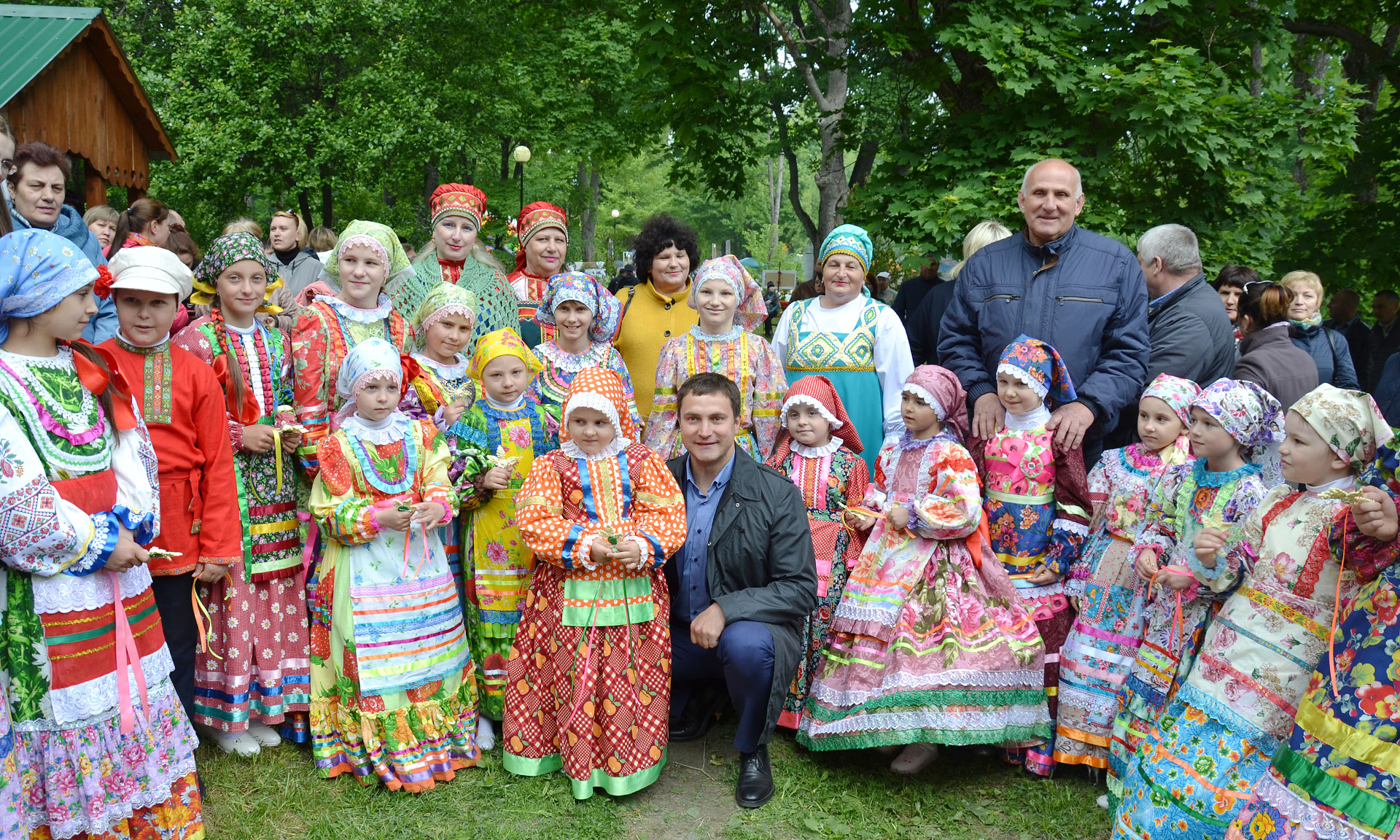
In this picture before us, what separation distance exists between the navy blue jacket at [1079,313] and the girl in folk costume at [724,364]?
38.1 inches

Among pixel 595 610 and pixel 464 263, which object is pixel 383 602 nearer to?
pixel 595 610

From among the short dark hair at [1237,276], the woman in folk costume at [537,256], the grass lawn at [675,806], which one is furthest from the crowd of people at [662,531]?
the short dark hair at [1237,276]

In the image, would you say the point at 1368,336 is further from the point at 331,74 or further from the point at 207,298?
the point at 331,74

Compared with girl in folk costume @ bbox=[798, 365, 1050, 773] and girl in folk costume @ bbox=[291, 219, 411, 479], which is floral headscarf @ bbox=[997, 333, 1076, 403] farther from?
girl in folk costume @ bbox=[291, 219, 411, 479]

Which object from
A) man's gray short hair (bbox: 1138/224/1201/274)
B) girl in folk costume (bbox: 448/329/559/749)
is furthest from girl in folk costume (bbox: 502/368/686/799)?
man's gray short hair (bbox: 1138/224/1201/274)

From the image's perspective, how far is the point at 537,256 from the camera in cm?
532

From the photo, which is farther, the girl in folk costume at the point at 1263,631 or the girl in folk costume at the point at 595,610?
the girl in folk costume at the point at 595,610

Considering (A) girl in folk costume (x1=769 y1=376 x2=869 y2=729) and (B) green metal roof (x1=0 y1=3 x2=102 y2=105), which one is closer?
(A) girl in folk costume (x1=769 y1=376 x2=869 y2=729)

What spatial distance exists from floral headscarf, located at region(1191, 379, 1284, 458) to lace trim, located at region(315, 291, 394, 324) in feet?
11.6

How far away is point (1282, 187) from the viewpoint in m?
7.07

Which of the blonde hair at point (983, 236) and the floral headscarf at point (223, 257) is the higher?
the blonde hair at point (983, 236)

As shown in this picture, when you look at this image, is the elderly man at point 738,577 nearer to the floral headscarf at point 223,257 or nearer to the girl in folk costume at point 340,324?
the girl in folk costume at point 340,324

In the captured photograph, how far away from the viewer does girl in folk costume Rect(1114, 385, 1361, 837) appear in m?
2.83

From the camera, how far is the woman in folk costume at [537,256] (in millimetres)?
5258
